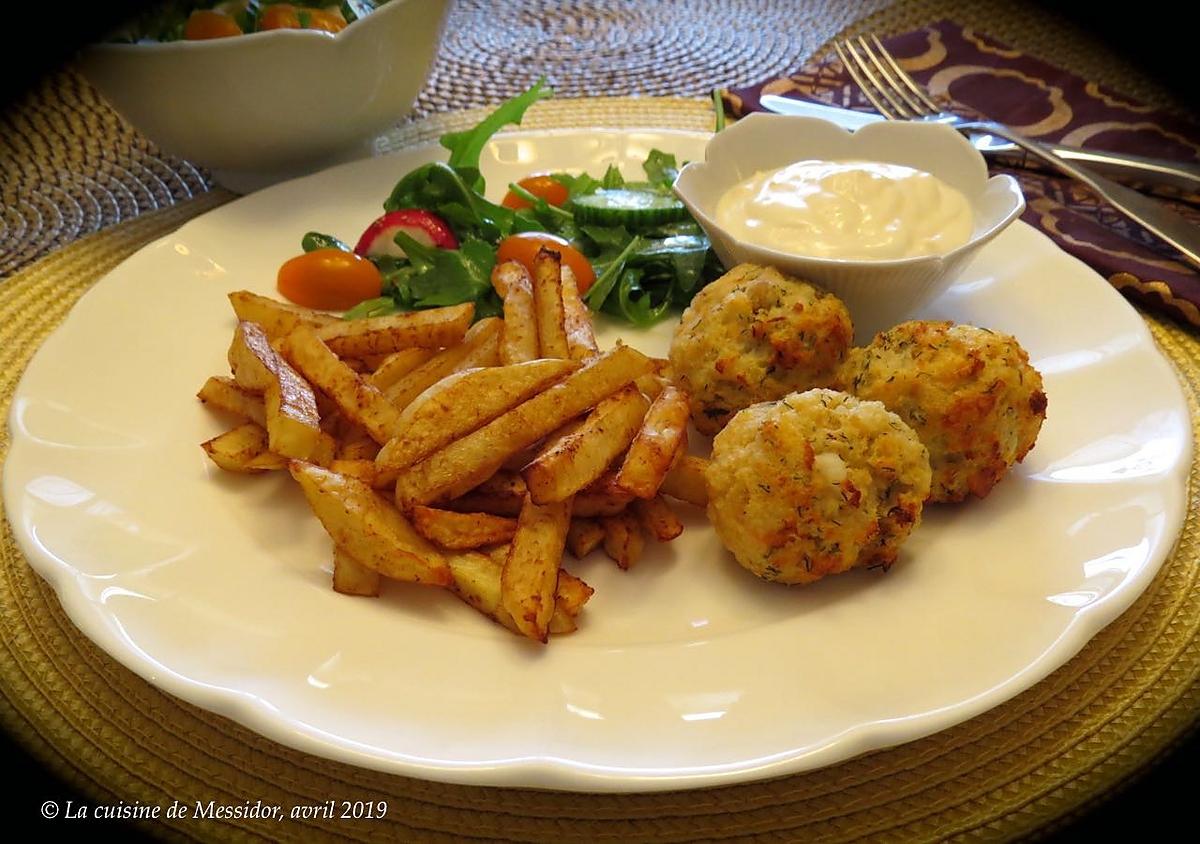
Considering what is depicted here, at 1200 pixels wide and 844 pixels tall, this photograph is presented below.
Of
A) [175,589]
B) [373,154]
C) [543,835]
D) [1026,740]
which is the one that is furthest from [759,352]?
[373,154]

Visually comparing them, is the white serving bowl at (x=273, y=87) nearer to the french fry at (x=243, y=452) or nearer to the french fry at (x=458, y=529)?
the french fry at (x=243, y=452)

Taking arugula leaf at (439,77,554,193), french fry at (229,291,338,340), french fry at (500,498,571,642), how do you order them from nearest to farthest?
french fry at (500,498,571,642) → french fry at (229,291,338,340) → arugula leaf at (439,77,554,193)

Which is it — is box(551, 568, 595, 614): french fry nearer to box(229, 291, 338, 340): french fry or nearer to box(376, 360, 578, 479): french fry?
box(376, 360, 578, 479): french fry

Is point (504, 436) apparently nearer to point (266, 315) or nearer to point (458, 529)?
point (458, 529)

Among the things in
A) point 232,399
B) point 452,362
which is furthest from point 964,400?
point 232,399

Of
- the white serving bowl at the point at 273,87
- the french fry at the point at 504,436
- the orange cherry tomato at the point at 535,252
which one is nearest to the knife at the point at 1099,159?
the orange cherry tomato at the point at 535,252

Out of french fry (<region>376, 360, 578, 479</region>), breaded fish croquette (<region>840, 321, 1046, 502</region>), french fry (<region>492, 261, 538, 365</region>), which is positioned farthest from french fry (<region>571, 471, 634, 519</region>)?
breaded fish croquette (<region>840, 321, 1046, 502</region>)
